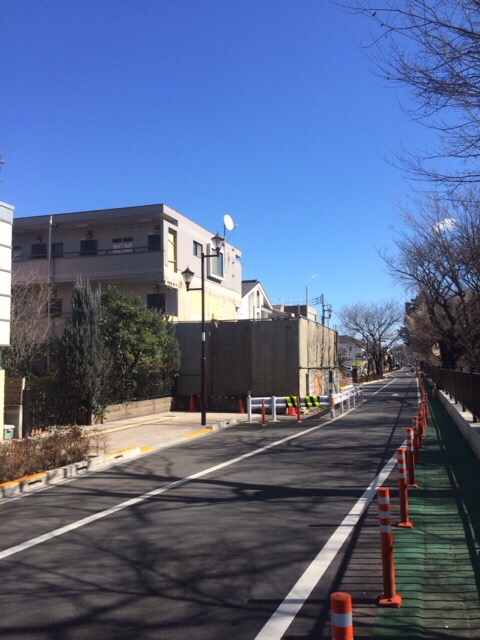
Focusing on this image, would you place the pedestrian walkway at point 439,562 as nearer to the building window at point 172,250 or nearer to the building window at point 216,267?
the building window at point 172,250

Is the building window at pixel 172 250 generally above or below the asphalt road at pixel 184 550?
above

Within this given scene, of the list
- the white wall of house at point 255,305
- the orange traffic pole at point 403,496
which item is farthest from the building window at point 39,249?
the orange traffic pole at point 403,496

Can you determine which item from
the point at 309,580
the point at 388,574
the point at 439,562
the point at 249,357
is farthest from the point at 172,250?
the point at 388,574

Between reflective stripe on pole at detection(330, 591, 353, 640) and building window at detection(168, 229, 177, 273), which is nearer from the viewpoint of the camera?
reflective stripe on pole at detection(330, 591, 353, 640)

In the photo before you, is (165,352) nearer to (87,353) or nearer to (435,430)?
(87,353)

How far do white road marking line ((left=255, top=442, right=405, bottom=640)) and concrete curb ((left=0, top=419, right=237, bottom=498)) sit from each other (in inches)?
215

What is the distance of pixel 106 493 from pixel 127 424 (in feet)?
35.6

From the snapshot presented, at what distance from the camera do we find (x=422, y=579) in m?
5.39

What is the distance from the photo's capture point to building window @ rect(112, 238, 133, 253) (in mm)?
31709

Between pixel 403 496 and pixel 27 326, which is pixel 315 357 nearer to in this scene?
pixel 27 326

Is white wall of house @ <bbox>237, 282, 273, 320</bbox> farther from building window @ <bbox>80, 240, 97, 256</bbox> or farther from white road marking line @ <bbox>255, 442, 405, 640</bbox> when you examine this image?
white road marking line @ <bbox>255, 442, 405, 640</bbox>

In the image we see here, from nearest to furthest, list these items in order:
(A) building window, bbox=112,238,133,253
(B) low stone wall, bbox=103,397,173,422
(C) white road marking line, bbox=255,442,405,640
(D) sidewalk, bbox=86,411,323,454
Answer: (C) white road marking line, bbox=255,442,405,640, (D) sidewalk, bbox=86,411,323,454, (B) low stone wall, bbox=103,397,173,422, (A) building window, bbox=112,238,133,253

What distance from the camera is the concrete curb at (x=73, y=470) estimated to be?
9.78 m

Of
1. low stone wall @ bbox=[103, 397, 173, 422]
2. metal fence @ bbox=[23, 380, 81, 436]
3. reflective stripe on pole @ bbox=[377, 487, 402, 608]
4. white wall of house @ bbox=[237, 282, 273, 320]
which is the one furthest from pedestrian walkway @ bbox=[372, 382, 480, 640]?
white wall of house @ bbox=[237, 282, 273, 320]
